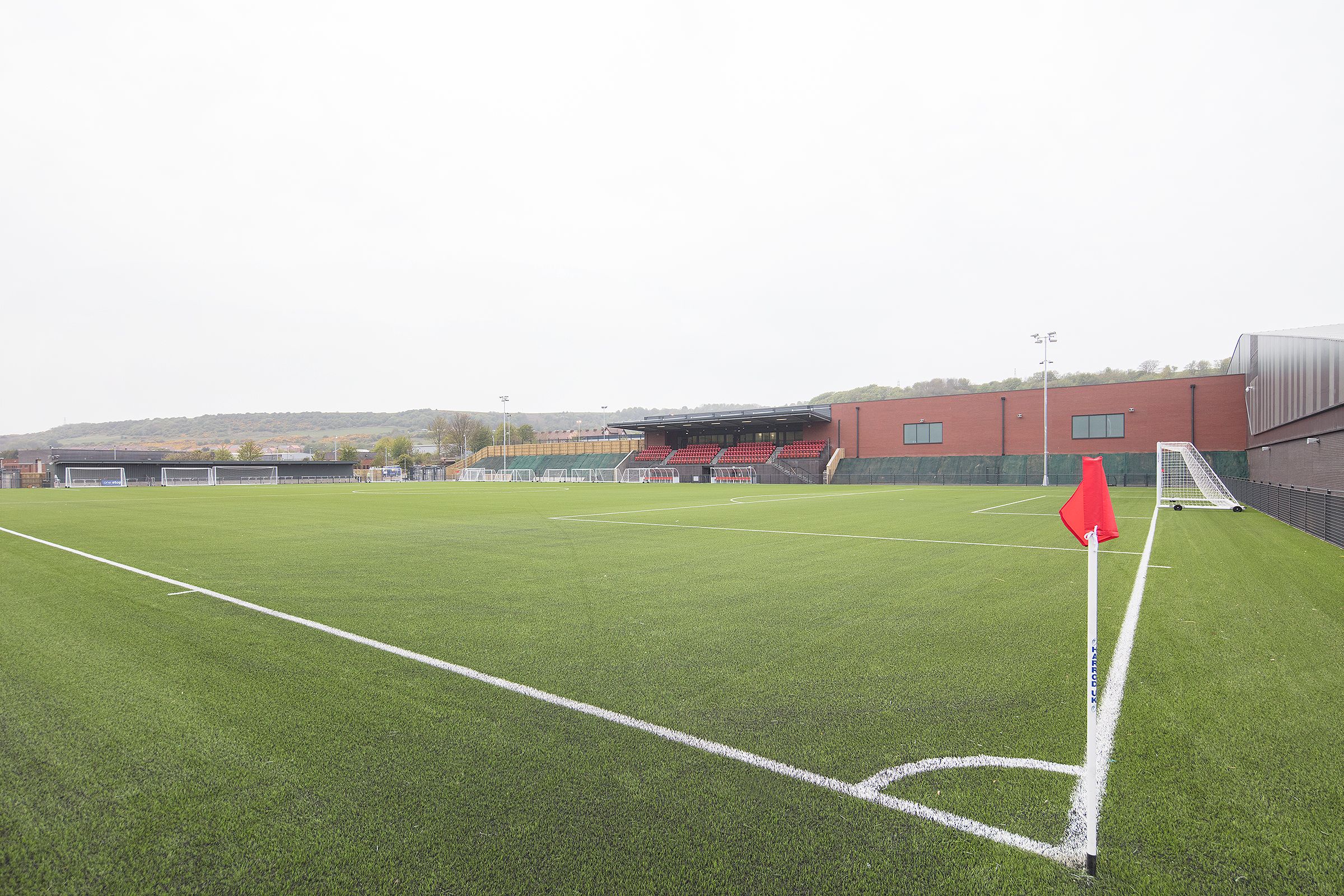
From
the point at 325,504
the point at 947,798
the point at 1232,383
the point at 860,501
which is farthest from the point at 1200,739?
the point at 1232,383

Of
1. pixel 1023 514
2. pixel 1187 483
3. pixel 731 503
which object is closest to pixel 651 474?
pixel 731 503

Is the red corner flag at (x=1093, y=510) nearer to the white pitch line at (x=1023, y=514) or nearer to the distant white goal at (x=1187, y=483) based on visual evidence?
the white pitch line at (x=1023, y=514)

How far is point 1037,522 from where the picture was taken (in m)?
16.1

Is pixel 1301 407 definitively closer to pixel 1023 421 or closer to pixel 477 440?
pixel 1023 421

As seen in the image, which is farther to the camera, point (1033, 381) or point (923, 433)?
point (1033, 381)

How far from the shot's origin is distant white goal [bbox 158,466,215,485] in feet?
197

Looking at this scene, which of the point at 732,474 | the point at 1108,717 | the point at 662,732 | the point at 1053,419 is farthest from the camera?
the point at 732,474

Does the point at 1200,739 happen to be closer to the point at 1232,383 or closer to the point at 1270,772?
the point at 1270,772

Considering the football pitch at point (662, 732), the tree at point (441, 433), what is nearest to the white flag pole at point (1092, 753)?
the football pitch at point (662, 732)

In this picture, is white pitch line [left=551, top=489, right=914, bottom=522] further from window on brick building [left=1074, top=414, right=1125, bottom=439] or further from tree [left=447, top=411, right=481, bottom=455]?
tree [left=447, top=411, right=481, bottom=455]

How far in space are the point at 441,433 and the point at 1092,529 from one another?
12431 cm

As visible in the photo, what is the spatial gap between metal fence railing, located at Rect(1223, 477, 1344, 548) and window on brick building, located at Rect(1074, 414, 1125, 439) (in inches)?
945

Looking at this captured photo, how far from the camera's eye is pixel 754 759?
129 inches

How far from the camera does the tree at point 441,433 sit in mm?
115125
